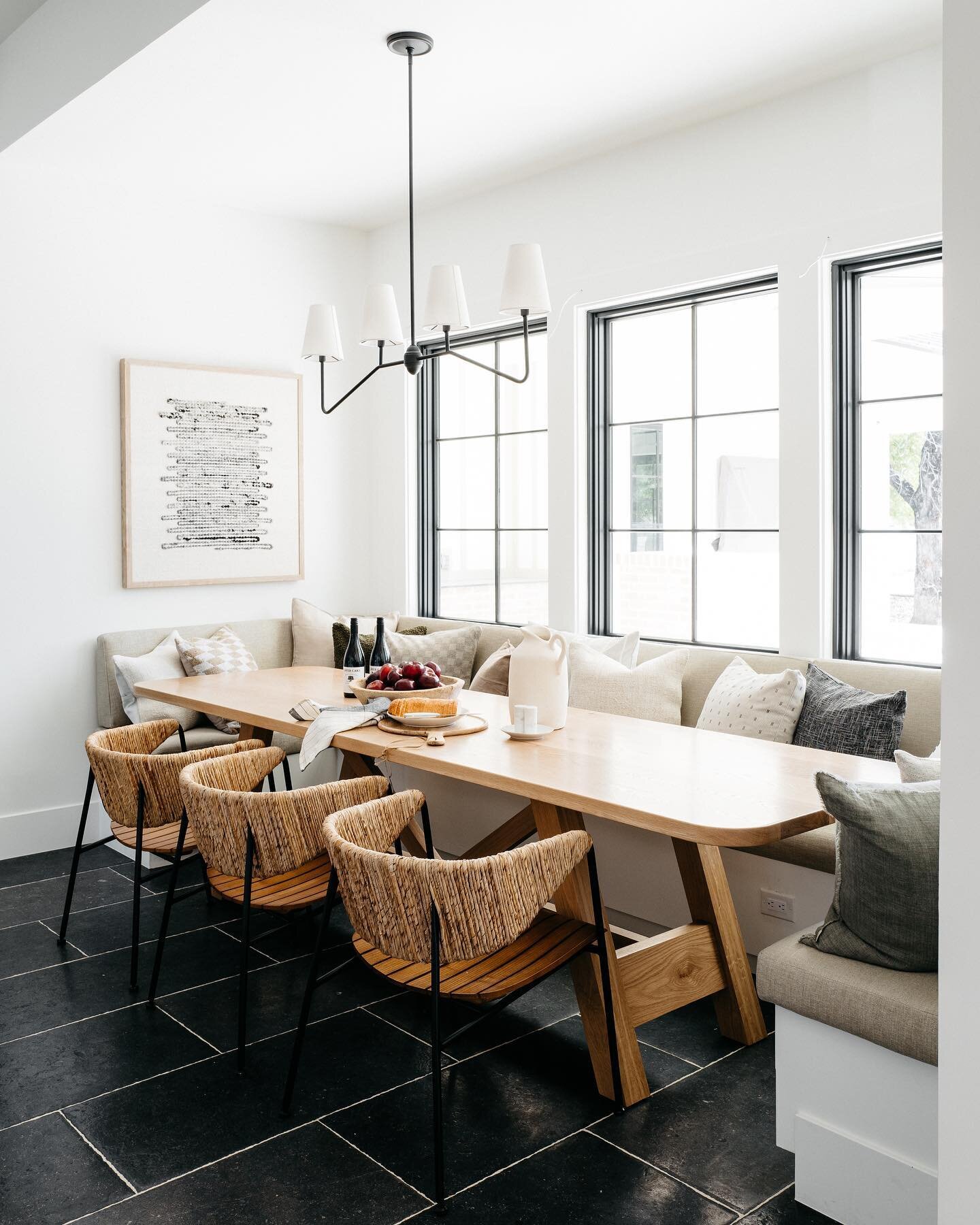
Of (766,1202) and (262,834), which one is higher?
(262,834)

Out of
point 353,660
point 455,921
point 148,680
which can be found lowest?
point 455,921

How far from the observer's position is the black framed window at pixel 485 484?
195 inches

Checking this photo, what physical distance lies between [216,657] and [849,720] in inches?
107

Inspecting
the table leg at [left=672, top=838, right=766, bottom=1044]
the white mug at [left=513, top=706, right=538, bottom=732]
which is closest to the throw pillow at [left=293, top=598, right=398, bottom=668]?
the white mug at [left=513, top=706, right=538, bottom=732]

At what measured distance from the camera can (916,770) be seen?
2.23 meters

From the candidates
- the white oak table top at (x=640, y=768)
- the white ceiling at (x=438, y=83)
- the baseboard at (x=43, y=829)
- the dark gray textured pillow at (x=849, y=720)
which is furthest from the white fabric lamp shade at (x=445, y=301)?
the baseboard at (x=43, y=829)

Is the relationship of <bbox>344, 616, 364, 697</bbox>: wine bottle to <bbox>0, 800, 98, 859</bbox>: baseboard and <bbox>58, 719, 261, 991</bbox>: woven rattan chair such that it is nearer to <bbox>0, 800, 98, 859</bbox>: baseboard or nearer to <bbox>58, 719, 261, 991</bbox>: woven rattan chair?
<bbox>58, 719, 261, 991</bbox>: woven rattan chair

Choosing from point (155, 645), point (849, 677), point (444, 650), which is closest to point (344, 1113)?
point (849, 677)

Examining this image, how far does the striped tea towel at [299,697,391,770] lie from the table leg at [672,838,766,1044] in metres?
0.98

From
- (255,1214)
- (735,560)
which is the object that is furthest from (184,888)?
(735,560)

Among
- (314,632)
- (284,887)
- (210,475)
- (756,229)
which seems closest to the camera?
(284,887)

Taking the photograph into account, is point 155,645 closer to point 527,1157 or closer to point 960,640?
point 527,1157

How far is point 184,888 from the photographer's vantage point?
160 inches

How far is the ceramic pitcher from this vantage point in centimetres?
300
